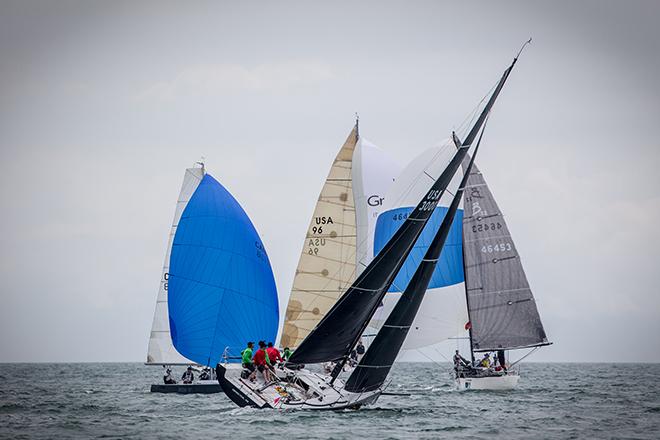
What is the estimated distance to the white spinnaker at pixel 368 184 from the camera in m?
45.8

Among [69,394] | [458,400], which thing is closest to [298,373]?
[458,400]

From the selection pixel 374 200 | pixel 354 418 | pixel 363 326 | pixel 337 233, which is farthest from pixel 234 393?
pixel 374 200

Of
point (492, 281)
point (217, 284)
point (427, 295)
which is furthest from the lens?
point (492, 281)

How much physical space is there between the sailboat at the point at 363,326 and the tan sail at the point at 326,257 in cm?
1324

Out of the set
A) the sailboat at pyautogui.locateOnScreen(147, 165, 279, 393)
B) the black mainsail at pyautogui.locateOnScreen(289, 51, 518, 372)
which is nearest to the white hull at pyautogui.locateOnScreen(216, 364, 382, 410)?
the black mainsail at pyautogui.locateOnScreen(289, 51, 518, 372)

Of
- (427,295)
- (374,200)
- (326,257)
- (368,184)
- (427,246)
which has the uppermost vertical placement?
(368,184)

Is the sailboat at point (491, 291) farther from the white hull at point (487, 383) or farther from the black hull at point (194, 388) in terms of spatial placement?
the black hull at point (194, 388)

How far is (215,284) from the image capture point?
4097 centimetres

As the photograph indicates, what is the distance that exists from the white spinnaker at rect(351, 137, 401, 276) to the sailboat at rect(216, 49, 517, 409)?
13.4 meters

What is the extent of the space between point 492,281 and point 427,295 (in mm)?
3023

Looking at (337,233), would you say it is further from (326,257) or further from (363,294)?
(363,294)

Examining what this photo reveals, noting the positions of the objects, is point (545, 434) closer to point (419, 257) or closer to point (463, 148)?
point (463, 148)

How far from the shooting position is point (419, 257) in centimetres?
4128

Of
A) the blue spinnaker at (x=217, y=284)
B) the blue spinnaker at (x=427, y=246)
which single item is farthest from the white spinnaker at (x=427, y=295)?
the blue spinnaker at (x=217, y=284)
